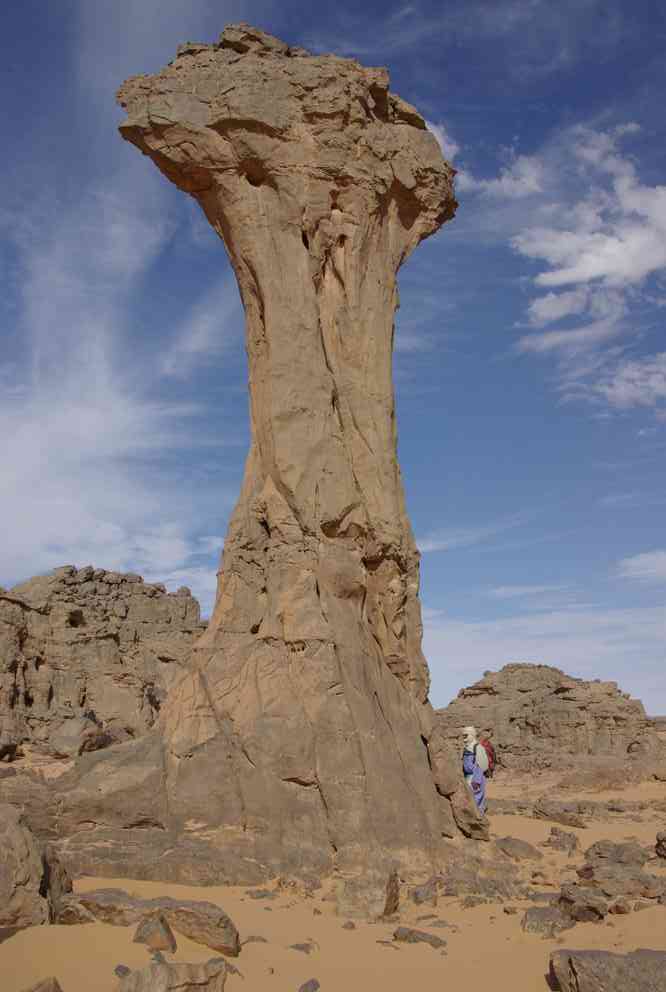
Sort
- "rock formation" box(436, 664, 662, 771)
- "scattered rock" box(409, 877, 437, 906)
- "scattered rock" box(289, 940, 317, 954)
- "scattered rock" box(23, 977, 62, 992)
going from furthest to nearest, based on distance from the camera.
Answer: "rock formation" box(436, 664, 662, 771) → "scattered rock" box(409, 877, 437, 906) → "scattered rock" box(289, 940, 317, 954) → "scattered rock" box(23, 977, 62, 992)

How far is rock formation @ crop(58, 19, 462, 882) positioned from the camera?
28.6 feet

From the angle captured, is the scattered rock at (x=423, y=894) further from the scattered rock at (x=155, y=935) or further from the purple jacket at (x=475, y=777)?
the purple jacket at (x=475, y=777)

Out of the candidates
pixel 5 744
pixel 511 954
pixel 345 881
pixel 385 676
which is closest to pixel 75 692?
pixel 5 744

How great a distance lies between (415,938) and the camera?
269 inches

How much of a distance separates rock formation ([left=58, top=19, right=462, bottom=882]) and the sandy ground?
0.83 m

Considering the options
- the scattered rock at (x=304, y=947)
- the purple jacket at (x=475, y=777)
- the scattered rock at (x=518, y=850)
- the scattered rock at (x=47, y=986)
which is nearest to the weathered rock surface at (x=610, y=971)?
the scattered rock at (x=304, y=947)

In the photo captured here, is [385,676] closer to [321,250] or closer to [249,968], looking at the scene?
[249,968]

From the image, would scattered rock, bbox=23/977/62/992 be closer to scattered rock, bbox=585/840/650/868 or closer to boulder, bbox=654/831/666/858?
scattered rock, bbox=585/840/650/868

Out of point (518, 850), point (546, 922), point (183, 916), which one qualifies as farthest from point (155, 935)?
point (518, 850)

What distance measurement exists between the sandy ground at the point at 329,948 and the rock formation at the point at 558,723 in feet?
59.4

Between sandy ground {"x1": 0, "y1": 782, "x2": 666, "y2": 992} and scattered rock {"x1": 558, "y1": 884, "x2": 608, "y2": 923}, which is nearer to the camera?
sandy ground {"x1": 0, "y1": 782, "x2": 666, "y2": 992}

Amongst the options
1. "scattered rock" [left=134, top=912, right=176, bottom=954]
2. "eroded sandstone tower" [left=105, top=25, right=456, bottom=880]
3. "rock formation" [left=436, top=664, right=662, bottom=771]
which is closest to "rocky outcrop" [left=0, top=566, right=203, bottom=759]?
"rock formation" [left=436, top=664, right=662, bottom=771]

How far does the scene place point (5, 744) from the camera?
19984mm

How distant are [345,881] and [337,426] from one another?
5.32 meters
